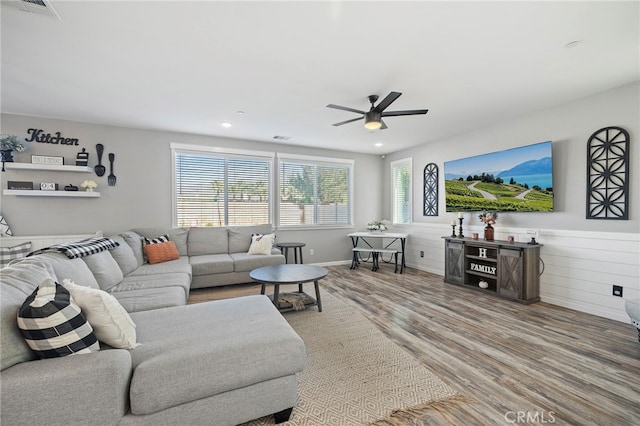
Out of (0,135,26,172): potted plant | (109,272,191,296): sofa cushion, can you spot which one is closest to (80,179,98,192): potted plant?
(0,135,26,172): potted plant

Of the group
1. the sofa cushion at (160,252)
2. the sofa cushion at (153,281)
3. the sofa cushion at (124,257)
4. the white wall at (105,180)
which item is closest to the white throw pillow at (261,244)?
the sofa cushion at (160,252)

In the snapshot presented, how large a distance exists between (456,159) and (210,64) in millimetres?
4223

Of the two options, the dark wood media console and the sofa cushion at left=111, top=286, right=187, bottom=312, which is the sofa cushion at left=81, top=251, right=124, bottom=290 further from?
the dark wood media console

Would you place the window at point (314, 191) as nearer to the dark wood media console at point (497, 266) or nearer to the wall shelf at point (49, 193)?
the dark wood media console at point (497, 266)

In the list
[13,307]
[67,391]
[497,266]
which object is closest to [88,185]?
[13,307]

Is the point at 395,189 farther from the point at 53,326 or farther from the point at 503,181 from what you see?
the point at 53,326

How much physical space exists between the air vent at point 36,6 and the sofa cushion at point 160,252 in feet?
9.57

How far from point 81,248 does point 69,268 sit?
499mm

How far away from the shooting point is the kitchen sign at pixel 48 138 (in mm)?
3969

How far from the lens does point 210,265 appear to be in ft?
13.5

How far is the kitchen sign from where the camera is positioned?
Answer: 3.97 meters

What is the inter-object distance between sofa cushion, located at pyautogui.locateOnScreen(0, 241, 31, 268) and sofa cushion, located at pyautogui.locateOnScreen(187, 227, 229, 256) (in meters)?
A: 2.09

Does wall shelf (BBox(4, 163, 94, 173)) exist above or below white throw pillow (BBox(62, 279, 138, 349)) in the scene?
above

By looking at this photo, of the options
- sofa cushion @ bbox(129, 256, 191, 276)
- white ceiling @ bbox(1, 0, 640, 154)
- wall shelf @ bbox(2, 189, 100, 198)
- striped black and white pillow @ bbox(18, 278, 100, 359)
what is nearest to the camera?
striped black and white pillow @ bbox(18, 278, 100, 359)
